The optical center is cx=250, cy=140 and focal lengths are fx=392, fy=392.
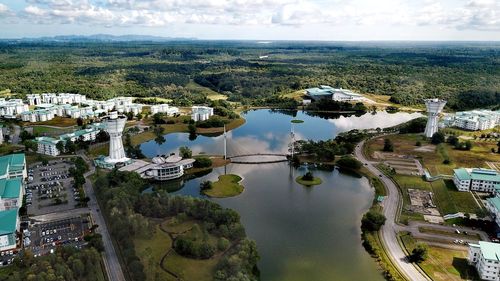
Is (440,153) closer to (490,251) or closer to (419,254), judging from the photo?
(490,251)

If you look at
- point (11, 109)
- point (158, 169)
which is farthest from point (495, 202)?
point (11, 109)

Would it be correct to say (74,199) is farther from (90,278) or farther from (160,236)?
(90,278)

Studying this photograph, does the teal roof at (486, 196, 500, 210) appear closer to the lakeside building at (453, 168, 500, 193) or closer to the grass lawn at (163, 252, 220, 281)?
the lakeside building at (453, 168, 500, 193)

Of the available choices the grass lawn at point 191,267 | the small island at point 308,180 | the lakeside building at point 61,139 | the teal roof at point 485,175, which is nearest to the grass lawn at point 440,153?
the teal roof at point 485,175

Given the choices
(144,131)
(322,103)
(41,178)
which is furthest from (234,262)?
(322,103)

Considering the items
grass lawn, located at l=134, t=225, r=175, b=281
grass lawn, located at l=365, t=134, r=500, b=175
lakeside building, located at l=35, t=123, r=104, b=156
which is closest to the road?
grass lawn, located at l=134, t=225, r=175, b=281
